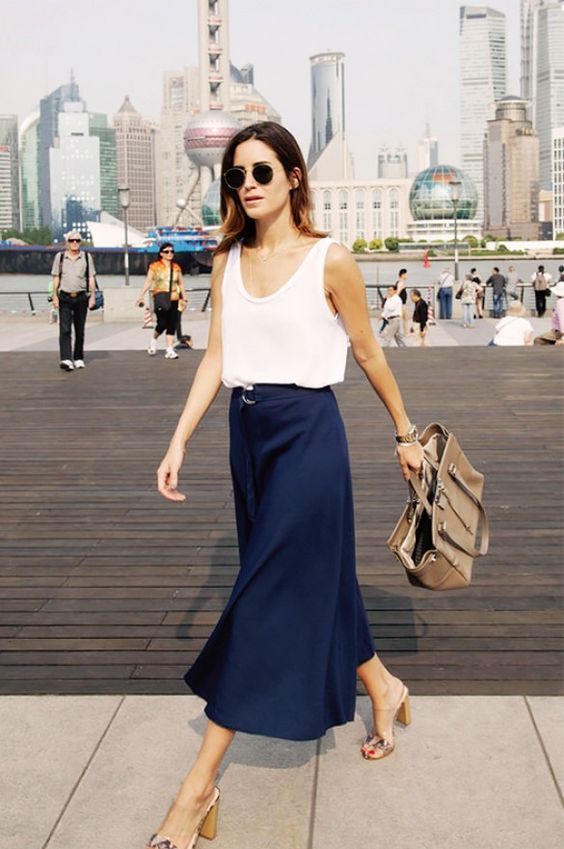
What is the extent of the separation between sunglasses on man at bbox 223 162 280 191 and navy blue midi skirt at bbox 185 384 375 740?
0.52m

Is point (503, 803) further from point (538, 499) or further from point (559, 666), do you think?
point (538, 499)

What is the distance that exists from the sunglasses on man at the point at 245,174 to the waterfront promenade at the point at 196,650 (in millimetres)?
1580

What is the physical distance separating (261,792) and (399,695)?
0.54 metres

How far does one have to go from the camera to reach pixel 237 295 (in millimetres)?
3162

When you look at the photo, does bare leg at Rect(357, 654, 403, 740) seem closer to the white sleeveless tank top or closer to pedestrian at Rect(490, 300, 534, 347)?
the white sleeveless tank top

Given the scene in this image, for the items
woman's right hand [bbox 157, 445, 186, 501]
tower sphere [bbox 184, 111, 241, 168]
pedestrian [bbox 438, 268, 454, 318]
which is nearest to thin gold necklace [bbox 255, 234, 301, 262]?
woman's right hand [bbox 157, 445, 186, 501]

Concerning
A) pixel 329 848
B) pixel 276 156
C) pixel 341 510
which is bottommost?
pixel 329 848

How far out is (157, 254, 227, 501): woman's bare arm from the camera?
10.8ft

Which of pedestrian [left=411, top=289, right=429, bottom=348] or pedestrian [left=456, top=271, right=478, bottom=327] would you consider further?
pedestrian [left=456, top=271, right=478, bottom=327]

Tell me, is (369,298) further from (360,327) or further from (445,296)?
(360,327)

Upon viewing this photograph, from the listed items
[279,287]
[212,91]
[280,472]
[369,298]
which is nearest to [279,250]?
[279,287]

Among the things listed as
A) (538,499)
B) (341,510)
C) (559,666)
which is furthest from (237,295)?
(538,499)

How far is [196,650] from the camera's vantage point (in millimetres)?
4395

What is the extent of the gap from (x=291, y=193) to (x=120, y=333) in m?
20.3
